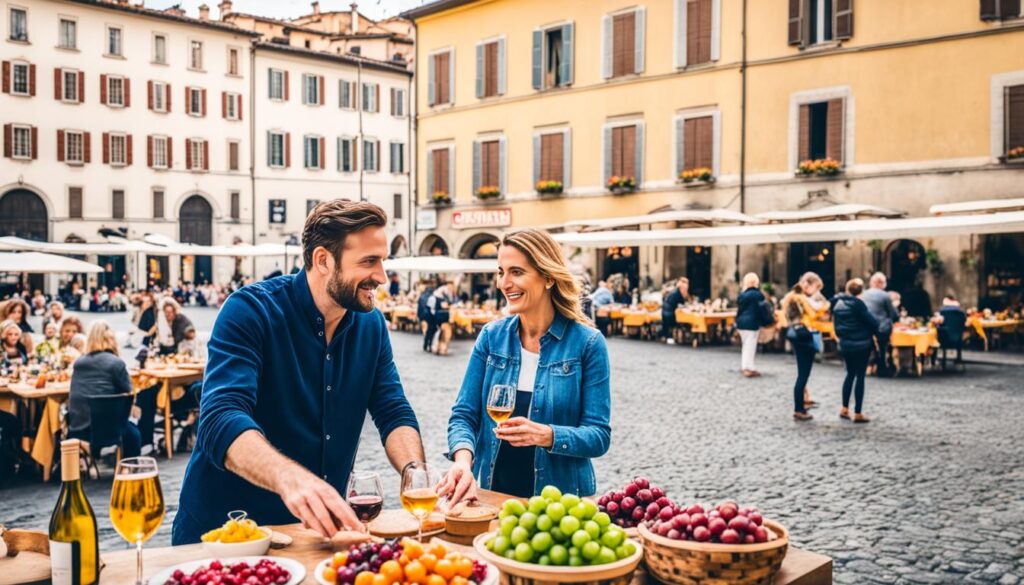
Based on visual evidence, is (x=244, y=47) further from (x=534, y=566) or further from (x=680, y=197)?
(x=534, y=566)

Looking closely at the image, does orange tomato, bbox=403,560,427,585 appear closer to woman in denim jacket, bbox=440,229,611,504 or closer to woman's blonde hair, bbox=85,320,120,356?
woman in denim jacket, bbox=440,229,611,504

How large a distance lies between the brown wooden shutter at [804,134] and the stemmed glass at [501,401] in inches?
797

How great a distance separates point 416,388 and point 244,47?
3339cm

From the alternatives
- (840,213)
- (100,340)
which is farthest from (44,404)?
(840,213)

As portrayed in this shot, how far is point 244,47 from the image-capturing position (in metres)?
41.9

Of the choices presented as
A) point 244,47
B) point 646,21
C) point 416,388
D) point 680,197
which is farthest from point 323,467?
point 244,47

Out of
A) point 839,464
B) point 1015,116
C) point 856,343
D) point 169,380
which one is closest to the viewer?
point 839,464

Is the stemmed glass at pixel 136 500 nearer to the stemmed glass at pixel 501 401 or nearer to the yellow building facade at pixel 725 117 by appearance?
the stemmed glass at pixel 501 401

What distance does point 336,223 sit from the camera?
2.66 metres

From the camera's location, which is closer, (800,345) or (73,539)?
(73,539)

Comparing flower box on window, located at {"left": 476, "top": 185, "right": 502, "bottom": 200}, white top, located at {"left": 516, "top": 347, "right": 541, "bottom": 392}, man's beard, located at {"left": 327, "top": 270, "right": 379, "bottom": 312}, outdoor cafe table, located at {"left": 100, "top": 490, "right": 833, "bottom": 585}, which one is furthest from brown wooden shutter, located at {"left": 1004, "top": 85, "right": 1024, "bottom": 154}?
man's beard, located at {"left": 327, "top": 270, "right": 379, "bottom": 312}

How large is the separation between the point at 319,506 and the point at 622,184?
2275 centimetres

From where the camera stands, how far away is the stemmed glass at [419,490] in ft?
7.43

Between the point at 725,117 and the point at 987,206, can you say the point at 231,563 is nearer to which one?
the point at 987,206
